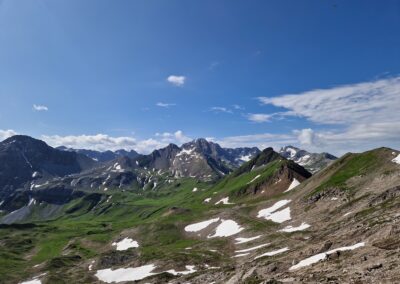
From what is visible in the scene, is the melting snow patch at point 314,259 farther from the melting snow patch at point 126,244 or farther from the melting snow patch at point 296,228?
the melting snow patch at point 126,244

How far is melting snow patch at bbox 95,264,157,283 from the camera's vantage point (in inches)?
4478

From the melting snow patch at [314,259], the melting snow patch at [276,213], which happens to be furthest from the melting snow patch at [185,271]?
the melting snow patch at [314,259]

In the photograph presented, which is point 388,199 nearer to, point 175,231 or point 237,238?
point 237,238

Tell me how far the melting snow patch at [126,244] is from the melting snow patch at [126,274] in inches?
1887

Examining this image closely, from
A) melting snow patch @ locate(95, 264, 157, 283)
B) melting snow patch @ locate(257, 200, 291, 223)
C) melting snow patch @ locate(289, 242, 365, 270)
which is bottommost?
melting snow patch @ locate(95, 264, 157, 283)

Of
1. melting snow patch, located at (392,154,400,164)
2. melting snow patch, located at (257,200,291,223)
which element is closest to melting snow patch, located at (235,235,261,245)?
melting snow patch, located at (257,200,291,223)

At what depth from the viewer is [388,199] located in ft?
338

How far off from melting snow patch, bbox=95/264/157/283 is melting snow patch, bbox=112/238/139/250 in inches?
1887

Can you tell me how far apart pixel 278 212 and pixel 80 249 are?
88.7m

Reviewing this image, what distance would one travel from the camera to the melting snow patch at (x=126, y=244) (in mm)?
174375

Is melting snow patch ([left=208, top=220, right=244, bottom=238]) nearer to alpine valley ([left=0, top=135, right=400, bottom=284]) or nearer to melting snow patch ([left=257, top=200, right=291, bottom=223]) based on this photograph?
alpine valley ([left=0, top=135, right=400, bottom=284])

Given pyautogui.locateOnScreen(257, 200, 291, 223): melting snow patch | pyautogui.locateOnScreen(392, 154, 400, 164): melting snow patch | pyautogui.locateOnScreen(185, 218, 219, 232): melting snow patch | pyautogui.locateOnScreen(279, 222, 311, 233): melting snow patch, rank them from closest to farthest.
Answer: pyautogui.locateOnScreen(279, 222, 311, 233): melting snow patch < pyautogui.locateOnScreen(392, 154, 400, 164): melting snow patch < pyautogui.locateOnScreen(257, 200, 291, 223): melting snow patch < pyautogui.locateOnScreen(185, 218, 219, 232): melting snow patch

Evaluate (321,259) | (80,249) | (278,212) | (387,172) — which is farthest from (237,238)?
(80,249)

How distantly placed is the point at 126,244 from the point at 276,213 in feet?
217
